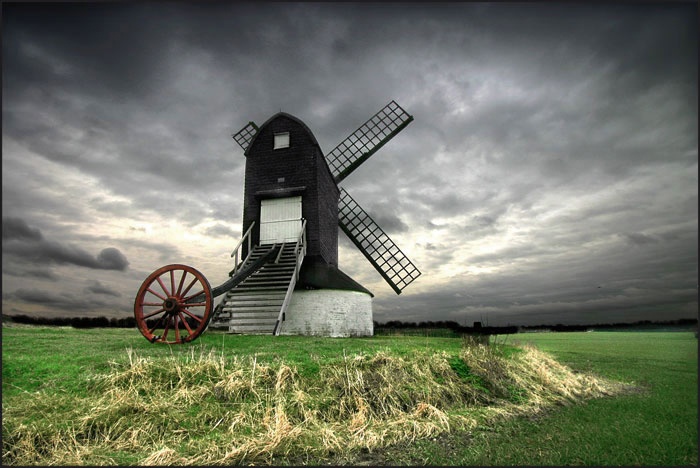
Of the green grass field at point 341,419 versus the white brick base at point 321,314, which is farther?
the white brick base at point 321,314

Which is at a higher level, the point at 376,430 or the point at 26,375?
the point at 26,375

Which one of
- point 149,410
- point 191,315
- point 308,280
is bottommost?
point 149,410

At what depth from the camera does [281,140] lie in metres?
17.0

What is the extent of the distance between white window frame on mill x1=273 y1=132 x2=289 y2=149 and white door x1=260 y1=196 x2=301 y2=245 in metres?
2.44

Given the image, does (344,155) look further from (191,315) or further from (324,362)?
(324,362)

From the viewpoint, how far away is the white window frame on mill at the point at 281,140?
16859 mm

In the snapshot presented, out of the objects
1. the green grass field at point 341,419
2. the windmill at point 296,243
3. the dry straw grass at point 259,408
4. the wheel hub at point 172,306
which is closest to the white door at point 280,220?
the windmill at point 296,243

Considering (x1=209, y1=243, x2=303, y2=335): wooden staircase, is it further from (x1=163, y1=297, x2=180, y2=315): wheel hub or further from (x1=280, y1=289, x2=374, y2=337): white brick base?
(x1=163, y1=297, x2=180, y2=315): wheel hub

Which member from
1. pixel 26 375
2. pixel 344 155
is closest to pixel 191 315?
pixel 26 375

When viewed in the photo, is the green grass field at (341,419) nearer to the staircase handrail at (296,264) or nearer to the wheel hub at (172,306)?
the wheel hub at (172,306)

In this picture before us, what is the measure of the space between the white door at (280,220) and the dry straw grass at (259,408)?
1039 centimetres

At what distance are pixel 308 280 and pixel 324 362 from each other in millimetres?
8959

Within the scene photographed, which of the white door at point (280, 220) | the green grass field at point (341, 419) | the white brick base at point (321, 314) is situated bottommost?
the green grass field at point (341, 419)

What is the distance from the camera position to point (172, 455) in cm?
Answer: 323
